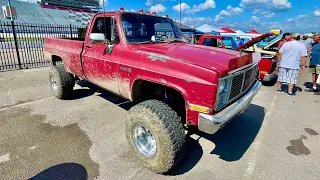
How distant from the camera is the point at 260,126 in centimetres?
423

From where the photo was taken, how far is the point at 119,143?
11.4ft

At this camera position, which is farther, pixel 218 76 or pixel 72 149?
pixel 72 149

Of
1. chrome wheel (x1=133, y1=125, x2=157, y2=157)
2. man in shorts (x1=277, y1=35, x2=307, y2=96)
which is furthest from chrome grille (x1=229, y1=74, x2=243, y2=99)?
man in shorts (x1=277, y1=35, x2=307, y2=96)

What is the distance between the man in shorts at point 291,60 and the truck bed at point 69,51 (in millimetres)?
5712

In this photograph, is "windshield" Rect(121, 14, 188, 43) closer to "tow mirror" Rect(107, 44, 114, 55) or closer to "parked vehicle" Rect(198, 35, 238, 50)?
"tow mirror" Rect(107, 44, 114, 55)

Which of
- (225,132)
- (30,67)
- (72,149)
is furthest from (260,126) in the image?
(30,67)

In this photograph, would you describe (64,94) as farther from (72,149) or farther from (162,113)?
(162,113)

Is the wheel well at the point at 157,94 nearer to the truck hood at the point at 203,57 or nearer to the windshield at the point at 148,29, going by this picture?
the truck hood at the point at 203,57

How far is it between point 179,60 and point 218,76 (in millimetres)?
547

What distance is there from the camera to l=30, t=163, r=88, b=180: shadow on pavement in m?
2.64

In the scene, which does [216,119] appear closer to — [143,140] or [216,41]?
[143,140]

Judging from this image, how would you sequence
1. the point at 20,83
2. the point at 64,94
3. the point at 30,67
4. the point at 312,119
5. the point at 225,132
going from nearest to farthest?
the point at 225,132 < the point at 312,119 < the point at 64,94 < the point at 20,83 < the point at 30,67

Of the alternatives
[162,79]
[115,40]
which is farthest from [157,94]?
[115,40]

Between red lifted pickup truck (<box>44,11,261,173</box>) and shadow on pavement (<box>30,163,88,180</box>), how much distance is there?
761 millimetres
